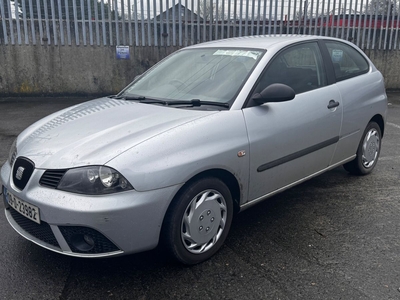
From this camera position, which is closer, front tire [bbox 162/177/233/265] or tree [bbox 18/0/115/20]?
front tire [bbox 162/177/233/265]

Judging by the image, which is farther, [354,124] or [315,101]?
[354,124]

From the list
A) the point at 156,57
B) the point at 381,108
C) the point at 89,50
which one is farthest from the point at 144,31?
the point at 381,108

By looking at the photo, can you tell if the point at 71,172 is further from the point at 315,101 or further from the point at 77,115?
the point at 315,101

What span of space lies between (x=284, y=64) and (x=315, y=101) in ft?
1.43

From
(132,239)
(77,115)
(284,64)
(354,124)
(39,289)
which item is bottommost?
(39,289)

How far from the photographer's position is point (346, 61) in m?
4.32

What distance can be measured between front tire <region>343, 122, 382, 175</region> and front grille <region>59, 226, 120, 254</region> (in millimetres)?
3079

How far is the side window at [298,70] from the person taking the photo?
3434 millimetres

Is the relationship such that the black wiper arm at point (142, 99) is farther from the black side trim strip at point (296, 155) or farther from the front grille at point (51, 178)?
the front grille at point (51, 178)

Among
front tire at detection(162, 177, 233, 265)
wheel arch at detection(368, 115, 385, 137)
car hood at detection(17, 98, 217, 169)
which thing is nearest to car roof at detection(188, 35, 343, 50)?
car hood at detection(17, 98, 217, 169)

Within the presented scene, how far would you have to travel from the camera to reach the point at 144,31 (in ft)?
33.5

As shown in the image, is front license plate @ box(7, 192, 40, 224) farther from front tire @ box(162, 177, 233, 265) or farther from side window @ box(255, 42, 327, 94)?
side window @ box(255, 42, 327, 94)

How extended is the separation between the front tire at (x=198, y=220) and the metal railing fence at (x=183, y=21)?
8.12m

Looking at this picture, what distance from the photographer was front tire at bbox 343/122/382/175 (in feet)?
14.8
